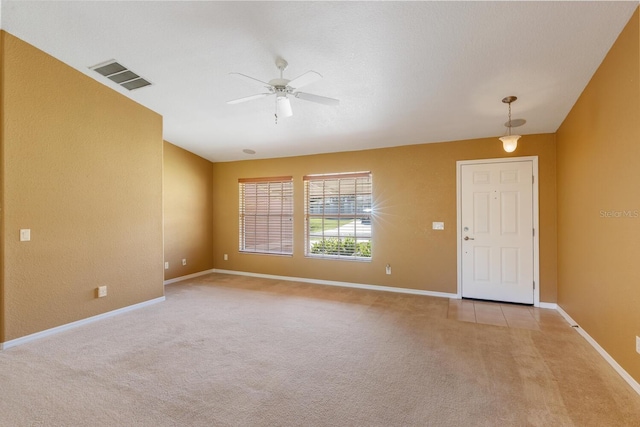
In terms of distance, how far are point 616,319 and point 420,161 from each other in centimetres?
306

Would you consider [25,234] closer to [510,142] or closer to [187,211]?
[187,211]

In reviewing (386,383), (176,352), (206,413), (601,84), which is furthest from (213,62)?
(601,84)

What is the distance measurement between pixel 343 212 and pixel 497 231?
2.51 meters

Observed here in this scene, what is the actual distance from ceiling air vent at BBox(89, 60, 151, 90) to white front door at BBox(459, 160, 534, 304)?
4.70 m

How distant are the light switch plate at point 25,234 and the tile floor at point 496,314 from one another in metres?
4.98

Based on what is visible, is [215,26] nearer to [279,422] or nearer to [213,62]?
[213,62]

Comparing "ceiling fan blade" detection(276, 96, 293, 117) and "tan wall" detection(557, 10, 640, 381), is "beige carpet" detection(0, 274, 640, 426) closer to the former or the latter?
"tan wall" detection(557, 10, 640, 381)

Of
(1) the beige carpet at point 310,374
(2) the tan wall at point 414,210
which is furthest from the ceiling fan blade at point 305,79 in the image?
(2) the tan wall at point 414,210

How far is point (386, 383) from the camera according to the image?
2.28 m

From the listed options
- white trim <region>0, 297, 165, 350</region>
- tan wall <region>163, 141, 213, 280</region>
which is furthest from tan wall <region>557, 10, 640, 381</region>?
tan wall <region>163, 141, 213, 280</region>

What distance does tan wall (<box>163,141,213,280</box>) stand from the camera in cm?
559

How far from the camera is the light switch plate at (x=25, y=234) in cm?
304

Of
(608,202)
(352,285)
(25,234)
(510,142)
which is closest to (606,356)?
(608,202)

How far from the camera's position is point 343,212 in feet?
17.8
